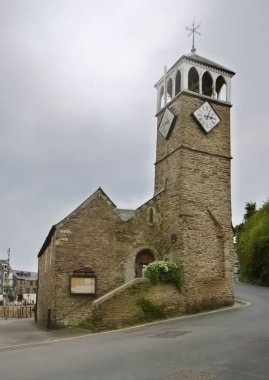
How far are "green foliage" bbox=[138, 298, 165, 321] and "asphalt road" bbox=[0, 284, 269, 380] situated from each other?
2.47 meters

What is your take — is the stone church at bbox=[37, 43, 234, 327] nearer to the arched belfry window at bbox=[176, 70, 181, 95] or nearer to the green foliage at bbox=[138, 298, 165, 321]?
the arched belfry window at bbox=[176, 70, 181, 95]

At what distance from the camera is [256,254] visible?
117ft

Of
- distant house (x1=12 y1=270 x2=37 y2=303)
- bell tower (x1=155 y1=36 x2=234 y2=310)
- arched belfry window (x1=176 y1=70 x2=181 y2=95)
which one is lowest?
distant house (x1=12 y1=270 x2=37 y2=303)

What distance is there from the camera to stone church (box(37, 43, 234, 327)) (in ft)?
65.4

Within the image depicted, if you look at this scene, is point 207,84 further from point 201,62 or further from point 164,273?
point 164,273

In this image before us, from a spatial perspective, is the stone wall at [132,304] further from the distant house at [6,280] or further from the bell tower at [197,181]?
the distant house at [6,280]

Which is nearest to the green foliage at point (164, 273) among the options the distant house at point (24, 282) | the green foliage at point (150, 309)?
the green foliage at point (150, 309)

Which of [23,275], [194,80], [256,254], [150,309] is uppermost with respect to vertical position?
[194,80]

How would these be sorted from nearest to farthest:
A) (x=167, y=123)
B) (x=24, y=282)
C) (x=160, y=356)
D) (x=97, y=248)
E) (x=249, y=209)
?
(x=160, y=356) < (x=97, y=248) < (x=167, y=123) < (x=249, y=209) < (x=24, y=282)

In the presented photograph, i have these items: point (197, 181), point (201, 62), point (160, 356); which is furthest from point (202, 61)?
point (160, 356)

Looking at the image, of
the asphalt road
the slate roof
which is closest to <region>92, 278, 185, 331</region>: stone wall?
the asphalt road

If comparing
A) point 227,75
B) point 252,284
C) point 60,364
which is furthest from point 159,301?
point 252,284

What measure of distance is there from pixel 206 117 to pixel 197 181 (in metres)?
3.48

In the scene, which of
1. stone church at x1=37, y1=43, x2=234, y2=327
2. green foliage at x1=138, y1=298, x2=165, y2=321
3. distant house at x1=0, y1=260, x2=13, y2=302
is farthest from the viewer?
distant house at x1=0, y1=260, x2=13, y2=302
